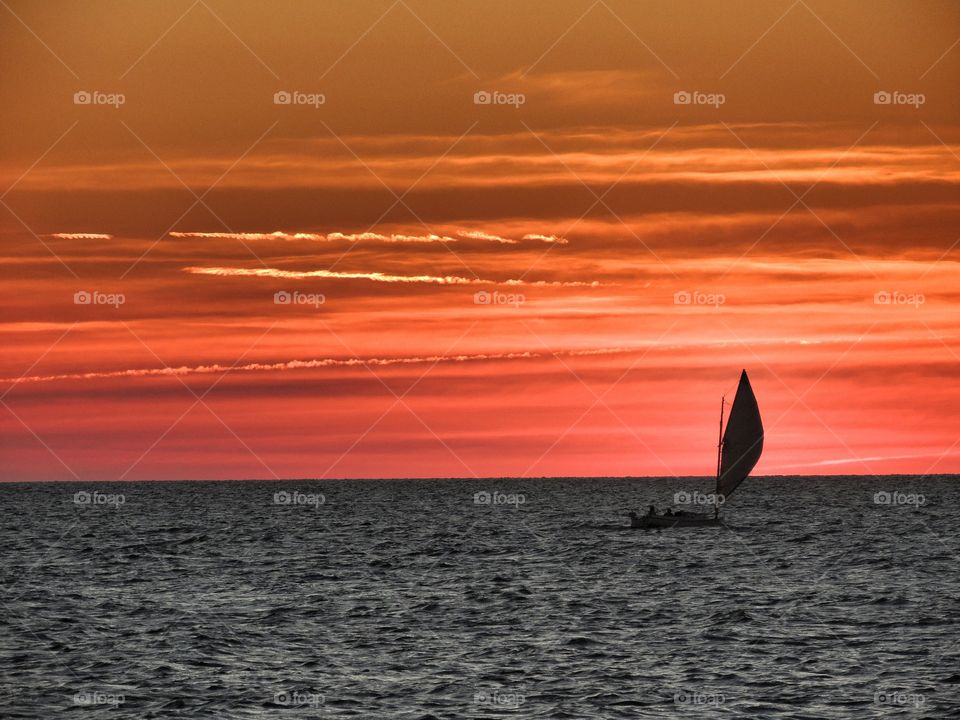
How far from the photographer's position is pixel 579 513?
510ft

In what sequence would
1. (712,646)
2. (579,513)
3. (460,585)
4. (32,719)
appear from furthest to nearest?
(579,513) → (460,585) → (712,646) → (32,719)

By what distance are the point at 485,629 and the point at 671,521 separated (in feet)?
188

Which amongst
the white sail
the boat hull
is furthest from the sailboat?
the boat hull

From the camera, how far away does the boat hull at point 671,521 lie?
103438 millimetres

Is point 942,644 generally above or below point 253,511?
below

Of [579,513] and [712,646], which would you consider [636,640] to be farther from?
[579,513]

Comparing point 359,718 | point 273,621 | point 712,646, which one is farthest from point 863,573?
point 359,718

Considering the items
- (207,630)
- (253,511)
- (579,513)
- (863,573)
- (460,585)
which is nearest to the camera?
(207,630)

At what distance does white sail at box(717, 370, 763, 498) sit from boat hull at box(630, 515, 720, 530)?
6973 millimetres

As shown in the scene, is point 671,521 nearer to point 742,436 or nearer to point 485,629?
point 742,436

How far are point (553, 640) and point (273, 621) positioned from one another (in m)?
12.3

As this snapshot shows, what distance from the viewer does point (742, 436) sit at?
97000 millimetres

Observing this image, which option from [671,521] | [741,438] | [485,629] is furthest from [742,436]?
[485,629]

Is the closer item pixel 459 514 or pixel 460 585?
pixel 460 585
